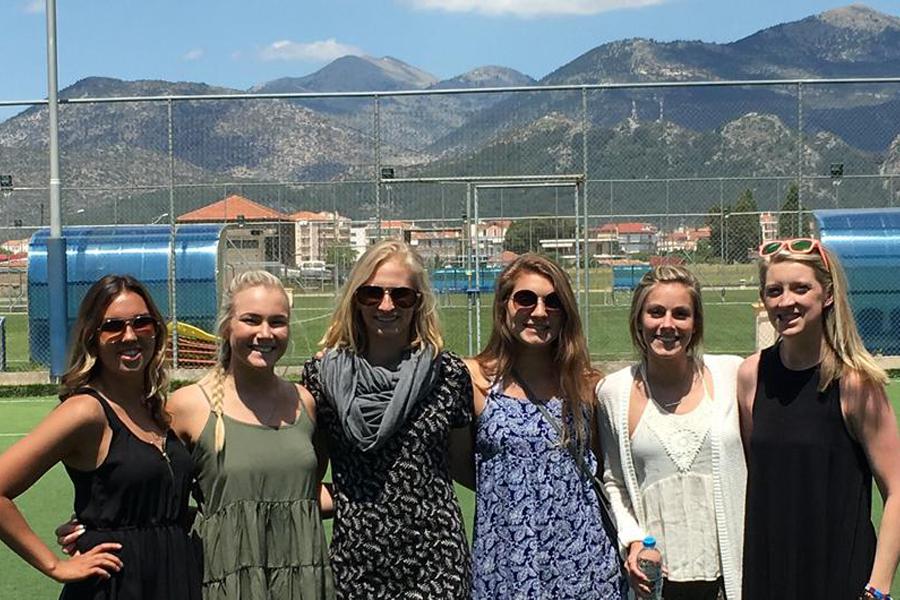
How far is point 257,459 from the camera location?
140 inches

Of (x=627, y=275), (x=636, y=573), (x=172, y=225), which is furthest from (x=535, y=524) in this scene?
(x=627, y=275)

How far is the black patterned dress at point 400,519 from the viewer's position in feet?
12.0

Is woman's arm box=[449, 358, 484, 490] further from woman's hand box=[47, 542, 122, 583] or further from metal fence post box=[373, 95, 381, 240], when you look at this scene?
metal fence post box=[373, 95, 381, 240]

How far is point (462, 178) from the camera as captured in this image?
16.4 meters

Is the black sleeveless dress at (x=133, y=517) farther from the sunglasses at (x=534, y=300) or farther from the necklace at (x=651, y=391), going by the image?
the necklace at (x=651, y=391)

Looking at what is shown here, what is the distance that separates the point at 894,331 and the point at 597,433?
565 inches

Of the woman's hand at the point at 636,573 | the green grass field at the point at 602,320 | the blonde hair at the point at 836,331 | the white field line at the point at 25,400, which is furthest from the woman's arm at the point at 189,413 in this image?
the green grass field at the point at 602,320

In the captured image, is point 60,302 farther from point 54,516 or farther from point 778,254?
point 778,254

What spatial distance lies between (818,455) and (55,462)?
82.5 inches

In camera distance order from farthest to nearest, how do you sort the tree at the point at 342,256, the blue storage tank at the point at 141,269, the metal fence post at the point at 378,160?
the tree at the point at 342,256
the blue storage tank at the point at 141,269
the metal fence post at the point at 378,160

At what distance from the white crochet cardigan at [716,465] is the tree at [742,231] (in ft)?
63.8

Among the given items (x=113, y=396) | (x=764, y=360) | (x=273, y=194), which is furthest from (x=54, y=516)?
(x=273, y=194)

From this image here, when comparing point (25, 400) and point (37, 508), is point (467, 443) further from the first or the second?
point (25, 400)

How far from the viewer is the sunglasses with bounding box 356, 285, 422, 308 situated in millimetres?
3832
